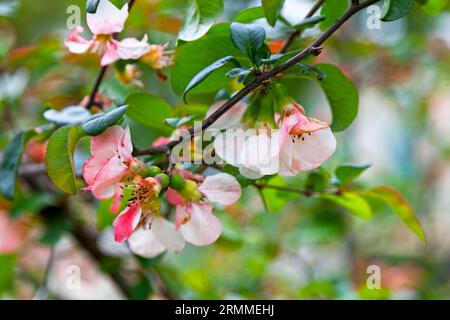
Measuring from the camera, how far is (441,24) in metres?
2.23

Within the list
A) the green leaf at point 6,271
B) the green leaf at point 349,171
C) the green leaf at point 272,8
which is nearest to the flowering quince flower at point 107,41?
the green leaf at point 272,8

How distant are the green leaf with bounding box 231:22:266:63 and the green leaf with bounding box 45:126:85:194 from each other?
15cm

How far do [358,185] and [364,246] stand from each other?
0.60 m

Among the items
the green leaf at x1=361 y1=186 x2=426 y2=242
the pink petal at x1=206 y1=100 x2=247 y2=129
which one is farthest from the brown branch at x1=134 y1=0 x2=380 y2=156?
the green leaf at x1=361 y1=186 x2=426 y2=242

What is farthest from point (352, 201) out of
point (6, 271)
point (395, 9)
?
point (6, 271)

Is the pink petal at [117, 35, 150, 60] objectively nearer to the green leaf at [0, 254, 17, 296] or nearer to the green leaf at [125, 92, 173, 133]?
the green leaf at [125, 92, 173, 133]

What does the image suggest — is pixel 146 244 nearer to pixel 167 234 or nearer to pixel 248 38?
pixel 167 234

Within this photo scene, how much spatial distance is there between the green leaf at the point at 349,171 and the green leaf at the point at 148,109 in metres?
0.19

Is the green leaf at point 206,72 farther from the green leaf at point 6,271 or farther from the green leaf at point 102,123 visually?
the green leaf at point 6,271

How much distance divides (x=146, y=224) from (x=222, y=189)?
108 millimetres

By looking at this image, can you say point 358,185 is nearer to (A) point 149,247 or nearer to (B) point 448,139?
(A) point 149,247

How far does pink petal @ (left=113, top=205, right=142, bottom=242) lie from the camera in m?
0.42

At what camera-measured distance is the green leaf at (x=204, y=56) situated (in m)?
0.49
